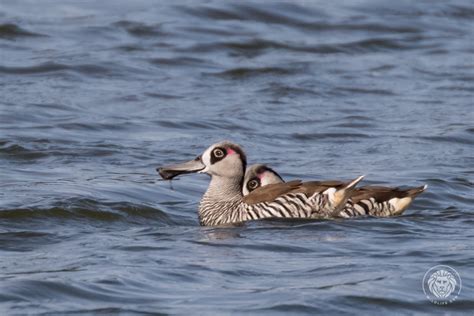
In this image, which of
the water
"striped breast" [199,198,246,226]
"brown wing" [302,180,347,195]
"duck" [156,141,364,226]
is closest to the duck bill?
"duck" [156,141,364,226]

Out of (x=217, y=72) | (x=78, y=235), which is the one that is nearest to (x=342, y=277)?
(x=78, y=235)

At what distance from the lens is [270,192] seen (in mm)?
13453

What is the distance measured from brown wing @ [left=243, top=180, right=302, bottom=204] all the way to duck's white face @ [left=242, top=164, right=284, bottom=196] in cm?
60

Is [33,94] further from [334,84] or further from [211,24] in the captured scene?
[211,24]

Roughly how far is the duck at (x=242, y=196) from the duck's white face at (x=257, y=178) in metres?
0.34

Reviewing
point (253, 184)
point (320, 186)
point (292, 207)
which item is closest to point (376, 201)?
point (320, 186)

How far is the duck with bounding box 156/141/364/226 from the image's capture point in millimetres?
13312

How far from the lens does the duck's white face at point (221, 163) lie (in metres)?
13.6

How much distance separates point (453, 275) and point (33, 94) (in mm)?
10691

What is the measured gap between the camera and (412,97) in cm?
2150

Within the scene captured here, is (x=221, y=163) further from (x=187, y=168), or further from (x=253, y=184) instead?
(x=253, y=184)

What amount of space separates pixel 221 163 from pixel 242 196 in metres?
0.41

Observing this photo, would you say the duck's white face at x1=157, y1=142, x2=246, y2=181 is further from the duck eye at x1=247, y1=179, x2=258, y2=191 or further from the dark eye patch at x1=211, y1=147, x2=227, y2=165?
the duck eye at x1=247, y1=179, x2=258, y2=191

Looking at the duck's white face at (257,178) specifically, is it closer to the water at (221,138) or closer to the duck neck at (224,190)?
the duck neck at (224,190)
